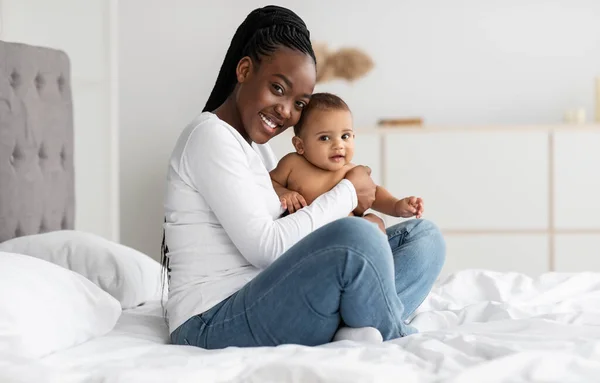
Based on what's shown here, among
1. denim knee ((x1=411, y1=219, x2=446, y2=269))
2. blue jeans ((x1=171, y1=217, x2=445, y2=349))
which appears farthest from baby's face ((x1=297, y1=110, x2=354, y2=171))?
blue jeans ((x1=171, y1=217, x2=445, y2=349))

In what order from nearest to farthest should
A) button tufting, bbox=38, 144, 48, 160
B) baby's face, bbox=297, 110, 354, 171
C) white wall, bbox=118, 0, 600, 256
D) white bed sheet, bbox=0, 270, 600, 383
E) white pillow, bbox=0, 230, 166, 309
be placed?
white bed sheet, bbox=0, 270, 600, 383
baby's face, bbox=297, 110, 354, 171
white pillow, bbox=0, 230, 166, 309
button tufting, bbox=38, 144, 48, 160
white wall, bbox=118, 0, 600, 256

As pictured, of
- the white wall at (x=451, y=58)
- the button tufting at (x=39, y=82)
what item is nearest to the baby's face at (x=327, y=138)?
the button tufting at (x=39, y=82)

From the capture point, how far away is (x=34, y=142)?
2723mm

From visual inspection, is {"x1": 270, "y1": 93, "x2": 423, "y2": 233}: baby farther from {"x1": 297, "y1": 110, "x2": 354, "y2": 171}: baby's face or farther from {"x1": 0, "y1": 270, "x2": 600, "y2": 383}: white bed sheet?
{"x1": 0, "y1": 270, "x2": 600, "y2": 383}: white bed sheet

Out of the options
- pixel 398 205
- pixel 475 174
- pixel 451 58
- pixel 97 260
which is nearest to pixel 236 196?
pixel 398 205

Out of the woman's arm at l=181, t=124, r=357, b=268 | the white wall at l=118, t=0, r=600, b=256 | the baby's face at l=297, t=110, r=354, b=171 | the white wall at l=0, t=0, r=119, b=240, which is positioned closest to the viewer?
the woman's arm at l=181, t=124, r=357, b=268

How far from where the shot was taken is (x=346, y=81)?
4672 millimetres

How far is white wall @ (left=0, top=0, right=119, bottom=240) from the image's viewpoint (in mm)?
3578

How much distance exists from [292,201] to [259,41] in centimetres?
37

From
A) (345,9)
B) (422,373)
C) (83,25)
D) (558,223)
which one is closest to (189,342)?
(422,373)

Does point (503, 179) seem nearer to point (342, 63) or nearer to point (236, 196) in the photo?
point (342, 63)

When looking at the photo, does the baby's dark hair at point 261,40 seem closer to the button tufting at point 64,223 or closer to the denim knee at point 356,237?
the denim knee at point 356,237

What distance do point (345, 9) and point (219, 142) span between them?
124 inches

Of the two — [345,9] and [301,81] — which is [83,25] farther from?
[301,81]
